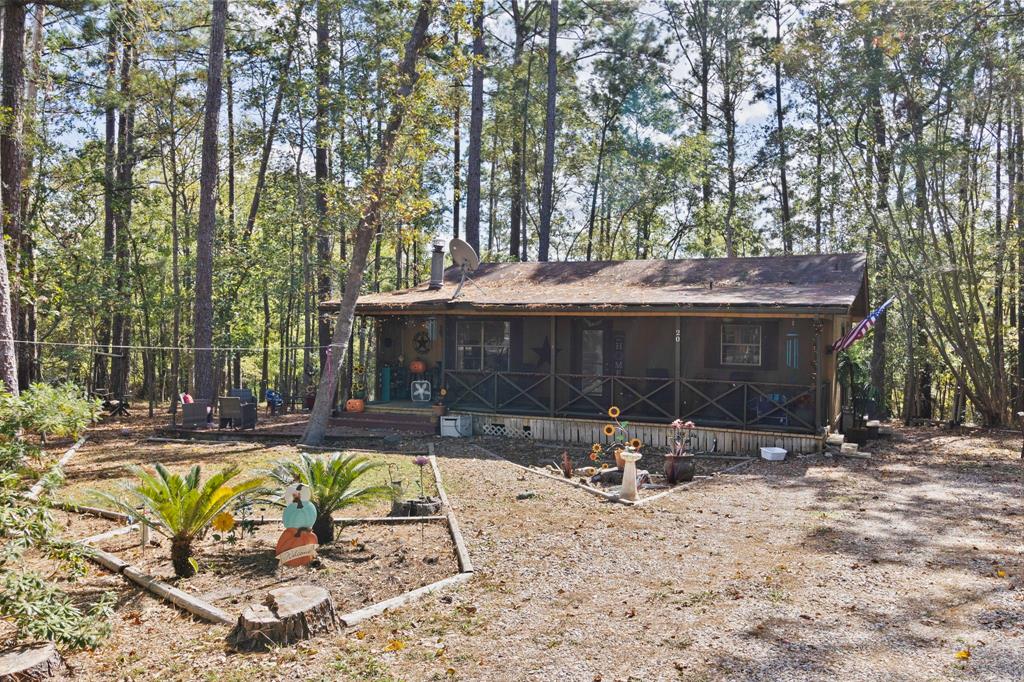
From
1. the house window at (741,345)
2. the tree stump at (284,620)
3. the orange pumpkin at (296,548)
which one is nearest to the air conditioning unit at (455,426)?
the house window at (741,345)

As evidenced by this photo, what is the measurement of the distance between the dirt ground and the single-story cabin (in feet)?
13.3

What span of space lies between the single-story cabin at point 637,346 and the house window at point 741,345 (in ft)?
0.07

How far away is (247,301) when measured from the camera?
25.0 metres

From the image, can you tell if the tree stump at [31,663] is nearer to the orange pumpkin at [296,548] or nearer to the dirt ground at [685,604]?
the dirt ground at [685,604]

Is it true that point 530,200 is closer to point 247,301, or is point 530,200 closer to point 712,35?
point 712,35

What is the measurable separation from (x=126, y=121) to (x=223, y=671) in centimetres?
2025

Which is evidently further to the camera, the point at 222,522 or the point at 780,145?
the point at 780,145

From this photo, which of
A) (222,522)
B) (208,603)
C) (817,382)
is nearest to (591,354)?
(817,382)

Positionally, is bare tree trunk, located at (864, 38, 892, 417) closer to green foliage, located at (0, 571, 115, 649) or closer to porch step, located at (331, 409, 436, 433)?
porch step, located at (331, 409, 436, 433)

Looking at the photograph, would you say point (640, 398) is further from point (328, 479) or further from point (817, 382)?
point (328, 479)

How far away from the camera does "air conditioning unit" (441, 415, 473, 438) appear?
14.7 m

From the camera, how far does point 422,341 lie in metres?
17.5

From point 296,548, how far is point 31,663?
2208 mm

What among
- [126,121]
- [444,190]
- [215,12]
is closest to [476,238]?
[444,190]
